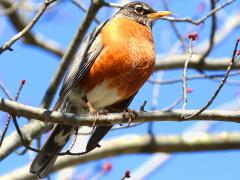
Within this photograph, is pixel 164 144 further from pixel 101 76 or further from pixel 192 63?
pixel 101 76

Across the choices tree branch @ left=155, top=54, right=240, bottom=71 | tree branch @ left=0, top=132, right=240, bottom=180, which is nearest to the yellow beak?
tree branch @ left=155, top=54, right=240, bottom=71

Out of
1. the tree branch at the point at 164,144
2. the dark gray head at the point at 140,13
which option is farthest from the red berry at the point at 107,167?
the dark gray head at the point at 140,13

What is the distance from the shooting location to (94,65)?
4074 mm

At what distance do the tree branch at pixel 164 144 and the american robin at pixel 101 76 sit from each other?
0.82 metres

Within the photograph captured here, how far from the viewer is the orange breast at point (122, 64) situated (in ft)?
13.2

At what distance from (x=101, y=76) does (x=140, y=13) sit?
112cm

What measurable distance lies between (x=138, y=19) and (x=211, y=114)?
1.92 meters

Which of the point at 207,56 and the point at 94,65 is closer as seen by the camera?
the point at 94,65

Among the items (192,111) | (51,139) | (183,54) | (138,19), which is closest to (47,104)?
→ (51,139)

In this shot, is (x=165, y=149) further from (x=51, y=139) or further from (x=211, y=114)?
(x=211, y=114)

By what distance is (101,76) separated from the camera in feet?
13.2

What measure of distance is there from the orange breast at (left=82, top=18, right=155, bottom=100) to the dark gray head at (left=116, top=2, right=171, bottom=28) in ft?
1.87

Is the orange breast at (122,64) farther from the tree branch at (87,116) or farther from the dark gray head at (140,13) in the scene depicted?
the tree branch at (87,116)

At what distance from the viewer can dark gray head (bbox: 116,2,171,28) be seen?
15.7ft
